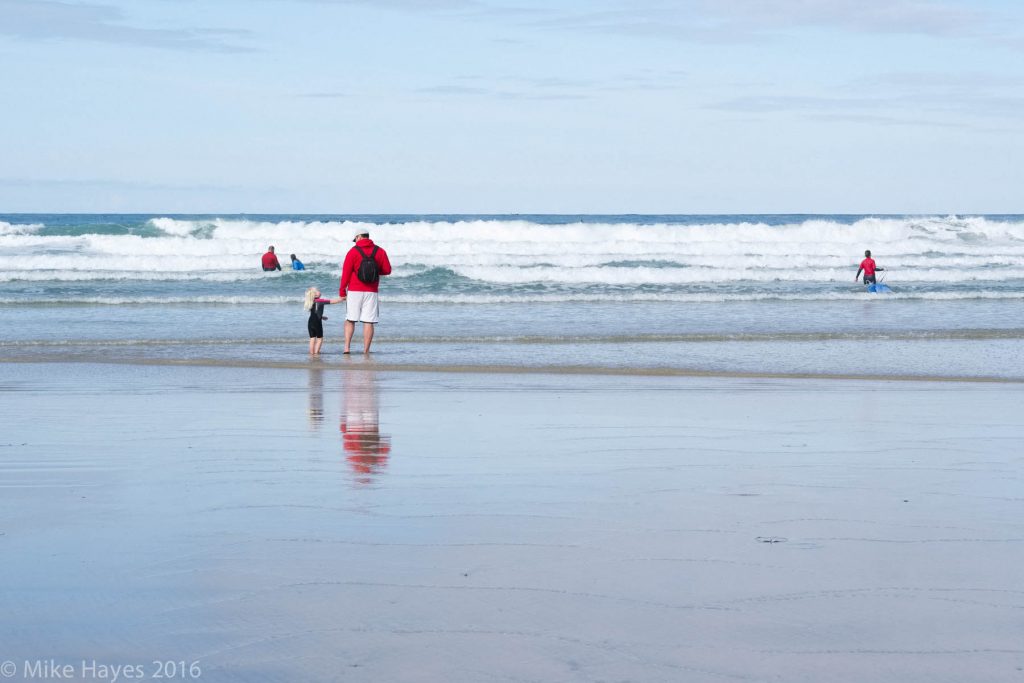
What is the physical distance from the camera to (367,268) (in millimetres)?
14617

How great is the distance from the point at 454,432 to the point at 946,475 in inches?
127

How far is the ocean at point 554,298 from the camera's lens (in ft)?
50.3

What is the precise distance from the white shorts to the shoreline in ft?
1.64


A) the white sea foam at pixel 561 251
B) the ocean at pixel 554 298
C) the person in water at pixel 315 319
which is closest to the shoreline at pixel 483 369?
the ocean at pixel 554 298

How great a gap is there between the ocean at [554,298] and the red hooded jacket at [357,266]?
908 millimetres

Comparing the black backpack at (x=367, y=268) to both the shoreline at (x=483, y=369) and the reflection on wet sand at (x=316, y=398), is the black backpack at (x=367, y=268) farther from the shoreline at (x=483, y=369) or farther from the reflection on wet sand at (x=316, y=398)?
the reflection on wet sand at (x=316, y=398)

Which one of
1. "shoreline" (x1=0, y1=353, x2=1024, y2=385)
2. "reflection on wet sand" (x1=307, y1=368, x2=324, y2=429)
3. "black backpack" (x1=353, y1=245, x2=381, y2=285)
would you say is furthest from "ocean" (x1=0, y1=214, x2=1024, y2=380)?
"reflection on wet sand" (x1=307, y1=368, x2=324, y2=429)

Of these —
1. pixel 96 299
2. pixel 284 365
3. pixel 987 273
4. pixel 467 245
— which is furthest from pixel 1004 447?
pixel 467 245

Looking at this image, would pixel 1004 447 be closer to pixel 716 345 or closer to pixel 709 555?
pixel 709 555

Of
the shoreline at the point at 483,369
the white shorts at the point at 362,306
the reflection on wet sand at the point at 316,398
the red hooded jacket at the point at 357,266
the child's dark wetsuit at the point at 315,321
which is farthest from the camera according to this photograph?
the white shorts at the point at 362,306

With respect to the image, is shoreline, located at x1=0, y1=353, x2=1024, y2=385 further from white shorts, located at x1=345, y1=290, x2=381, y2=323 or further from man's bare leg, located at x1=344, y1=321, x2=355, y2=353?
white shorts, located at x1=345, y1=290, x2=381, y2=323

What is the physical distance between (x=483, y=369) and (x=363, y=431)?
5.36m

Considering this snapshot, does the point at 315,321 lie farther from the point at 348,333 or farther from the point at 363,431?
the point at 363,431

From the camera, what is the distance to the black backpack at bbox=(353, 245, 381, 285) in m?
14.6
